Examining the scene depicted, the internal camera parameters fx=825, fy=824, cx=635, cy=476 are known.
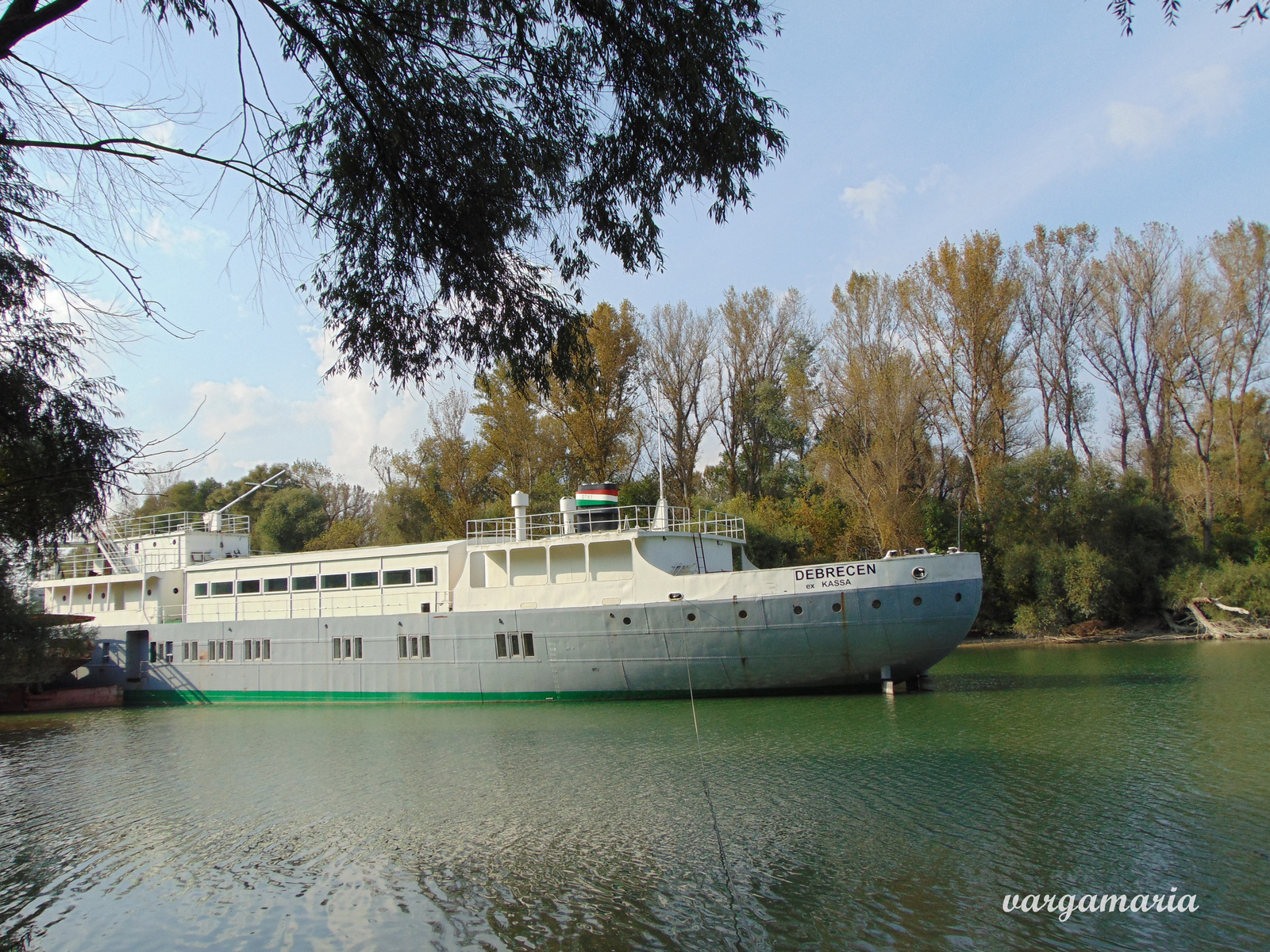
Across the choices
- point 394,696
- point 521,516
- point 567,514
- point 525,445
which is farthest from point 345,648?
point 525,445

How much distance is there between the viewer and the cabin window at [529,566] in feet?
67.5

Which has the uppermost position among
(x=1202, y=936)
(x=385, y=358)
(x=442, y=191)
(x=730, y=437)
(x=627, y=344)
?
(x=627, y=344)

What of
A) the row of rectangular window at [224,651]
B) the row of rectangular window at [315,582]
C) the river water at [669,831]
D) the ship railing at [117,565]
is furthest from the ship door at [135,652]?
the river water at [669,831]

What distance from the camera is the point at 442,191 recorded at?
668 centimetres

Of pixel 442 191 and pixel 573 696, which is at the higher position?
pixel 442 191

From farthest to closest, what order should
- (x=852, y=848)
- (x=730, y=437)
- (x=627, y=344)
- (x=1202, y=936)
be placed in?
(x=730, y=437)
(x=627, y=344)
(x=852, y=848)
(x=1202, y=936)

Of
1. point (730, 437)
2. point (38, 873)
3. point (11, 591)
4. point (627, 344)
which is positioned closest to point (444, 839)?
point (38, 873)

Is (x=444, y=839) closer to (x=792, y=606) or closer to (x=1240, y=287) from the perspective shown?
(x=792, y=606)

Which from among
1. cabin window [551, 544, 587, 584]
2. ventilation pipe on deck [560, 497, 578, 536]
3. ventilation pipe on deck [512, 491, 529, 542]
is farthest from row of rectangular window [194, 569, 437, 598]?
ventilation pipe on deck [560, 497, 578, 536]

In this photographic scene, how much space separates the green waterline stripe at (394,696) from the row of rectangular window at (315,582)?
111 inches

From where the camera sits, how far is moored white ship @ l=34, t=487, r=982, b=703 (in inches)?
693

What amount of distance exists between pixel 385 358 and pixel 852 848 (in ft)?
21.0

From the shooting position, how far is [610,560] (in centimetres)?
1980

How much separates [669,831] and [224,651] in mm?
19760
